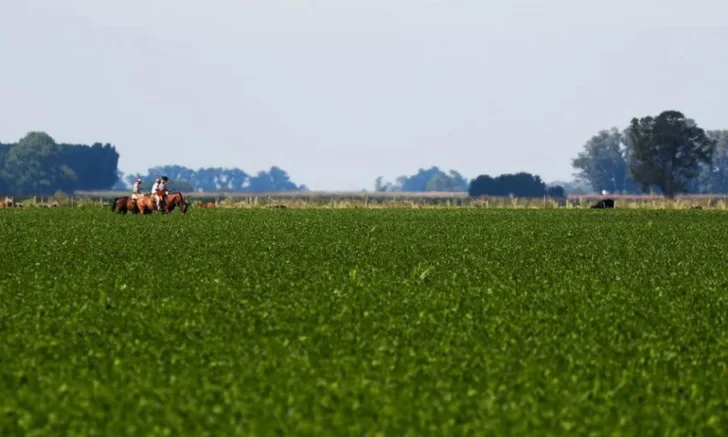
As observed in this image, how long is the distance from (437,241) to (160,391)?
2769 centimetres

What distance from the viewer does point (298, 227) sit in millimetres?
48906

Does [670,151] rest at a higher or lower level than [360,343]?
higher

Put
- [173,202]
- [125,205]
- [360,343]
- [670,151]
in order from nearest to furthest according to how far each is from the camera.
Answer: [360,343] → [125,205] → [173,202] → [670,151]

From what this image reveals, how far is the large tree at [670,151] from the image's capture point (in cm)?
15462

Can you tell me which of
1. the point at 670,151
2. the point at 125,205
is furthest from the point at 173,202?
the point at 670,151

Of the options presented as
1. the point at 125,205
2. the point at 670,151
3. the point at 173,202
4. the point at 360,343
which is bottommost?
the point at 360,343

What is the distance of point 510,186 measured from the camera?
193 meters

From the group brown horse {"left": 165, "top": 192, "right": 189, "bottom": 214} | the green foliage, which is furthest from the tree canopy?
brown horse {"left": 165, "top": 192, "right": 189, "bottom": 214}

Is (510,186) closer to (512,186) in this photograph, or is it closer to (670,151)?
(512,186)

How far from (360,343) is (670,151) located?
473ft

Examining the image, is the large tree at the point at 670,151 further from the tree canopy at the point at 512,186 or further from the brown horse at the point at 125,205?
the brown horse at the point at 125,205

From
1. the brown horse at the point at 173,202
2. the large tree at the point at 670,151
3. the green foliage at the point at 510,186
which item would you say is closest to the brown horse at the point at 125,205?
the brown horse at the point at 173,202

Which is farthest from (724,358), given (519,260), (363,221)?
(363,221)

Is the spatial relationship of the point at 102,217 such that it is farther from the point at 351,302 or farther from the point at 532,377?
the point at 532,377
